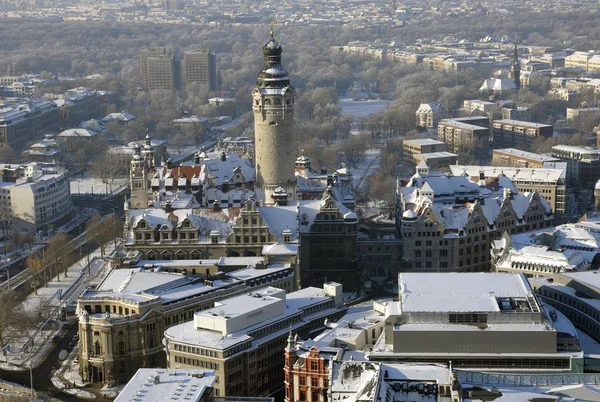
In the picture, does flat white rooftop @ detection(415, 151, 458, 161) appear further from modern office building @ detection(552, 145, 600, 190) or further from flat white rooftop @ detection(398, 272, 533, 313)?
flat white rooftop @ detection(398, 272, 533, 313)

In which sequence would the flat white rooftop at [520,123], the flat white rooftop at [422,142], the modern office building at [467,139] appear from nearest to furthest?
the flat white rooftop at [422,142], the modern office building at [467,139], the flat white rooftop at [520,123]

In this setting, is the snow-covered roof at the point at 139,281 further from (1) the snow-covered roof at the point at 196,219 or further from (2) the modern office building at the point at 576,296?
(2) the modern office building at the point at 576,296

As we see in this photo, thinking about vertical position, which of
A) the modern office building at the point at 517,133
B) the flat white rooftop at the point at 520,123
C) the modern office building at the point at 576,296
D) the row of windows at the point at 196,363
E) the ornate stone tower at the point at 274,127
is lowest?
the modern office building at the point at 517,133

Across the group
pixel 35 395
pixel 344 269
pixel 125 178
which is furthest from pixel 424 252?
pixel 125 178

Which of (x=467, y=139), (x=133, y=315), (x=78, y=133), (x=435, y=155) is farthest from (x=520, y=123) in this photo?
(x=133, y=315)

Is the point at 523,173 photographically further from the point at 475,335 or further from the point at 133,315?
the point at 475,335

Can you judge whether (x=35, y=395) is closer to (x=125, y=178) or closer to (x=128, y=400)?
(x=128, y=400)

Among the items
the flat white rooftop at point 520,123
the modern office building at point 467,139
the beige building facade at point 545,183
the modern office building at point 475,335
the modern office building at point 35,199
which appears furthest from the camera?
the flat white rooftop at point 520,123

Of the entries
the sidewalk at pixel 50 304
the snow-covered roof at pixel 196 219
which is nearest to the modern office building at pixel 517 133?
the sidewalk at pixel 50 304
